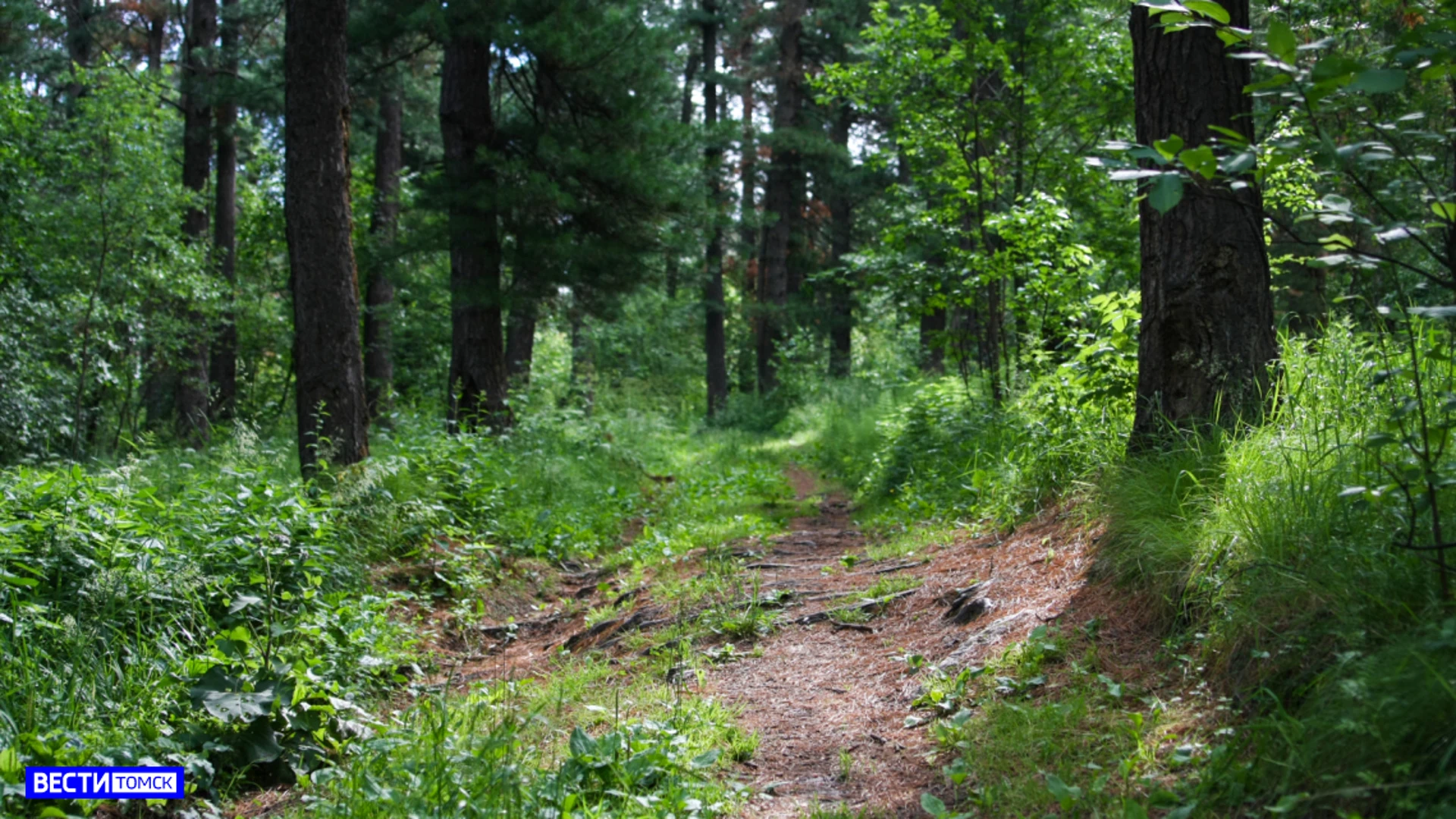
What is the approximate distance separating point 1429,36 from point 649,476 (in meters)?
10.1

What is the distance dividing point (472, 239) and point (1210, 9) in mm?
9928

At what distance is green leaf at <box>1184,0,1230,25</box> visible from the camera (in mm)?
2197

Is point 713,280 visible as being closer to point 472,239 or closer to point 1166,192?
point 472,239

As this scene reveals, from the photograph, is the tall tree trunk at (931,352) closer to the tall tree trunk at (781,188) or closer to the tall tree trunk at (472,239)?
the tall tree trunk at (781,188)

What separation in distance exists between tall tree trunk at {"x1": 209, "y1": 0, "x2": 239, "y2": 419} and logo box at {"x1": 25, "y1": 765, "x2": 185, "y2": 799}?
13.4 metres

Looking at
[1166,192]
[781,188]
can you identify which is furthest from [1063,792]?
[781,188]

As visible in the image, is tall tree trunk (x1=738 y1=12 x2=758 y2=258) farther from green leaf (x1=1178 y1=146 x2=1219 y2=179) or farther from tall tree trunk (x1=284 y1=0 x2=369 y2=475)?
green leaf (x1=1178 y1=146 x2=1219 y2=179)

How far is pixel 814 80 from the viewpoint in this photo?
11078 mm

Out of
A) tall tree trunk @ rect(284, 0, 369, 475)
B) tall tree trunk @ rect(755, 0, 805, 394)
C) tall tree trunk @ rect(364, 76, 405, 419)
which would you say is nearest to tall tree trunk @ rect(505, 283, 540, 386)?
tall tree trunk @ rect(364, 76, 405, 419)

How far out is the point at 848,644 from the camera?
457 centimetres

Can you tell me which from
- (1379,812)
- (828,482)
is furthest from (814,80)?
(1379,812)

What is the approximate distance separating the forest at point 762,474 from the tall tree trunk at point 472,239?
0.06 meters

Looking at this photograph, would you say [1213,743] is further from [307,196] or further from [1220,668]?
[307,196]

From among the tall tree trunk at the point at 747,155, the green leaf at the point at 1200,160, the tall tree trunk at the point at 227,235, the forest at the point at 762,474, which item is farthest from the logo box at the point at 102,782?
the tall tree trunk at the point at 747,155
